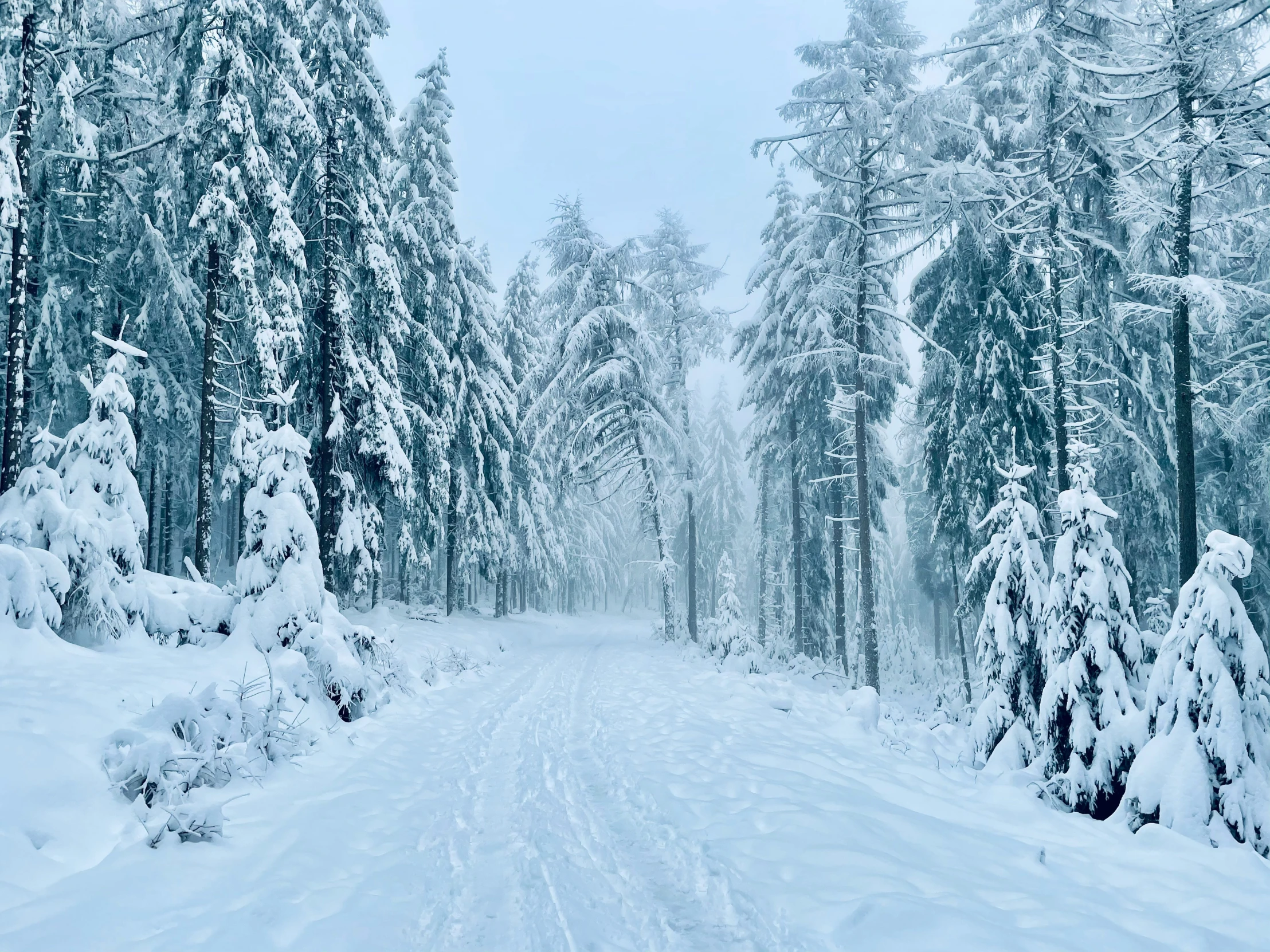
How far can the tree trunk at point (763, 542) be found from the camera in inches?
1003

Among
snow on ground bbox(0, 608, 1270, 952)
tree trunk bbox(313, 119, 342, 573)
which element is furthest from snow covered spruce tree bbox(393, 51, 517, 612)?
snow on ground bbox(0, 608, 1270, 952)

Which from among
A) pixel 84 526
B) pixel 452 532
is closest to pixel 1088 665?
pixel 84 526

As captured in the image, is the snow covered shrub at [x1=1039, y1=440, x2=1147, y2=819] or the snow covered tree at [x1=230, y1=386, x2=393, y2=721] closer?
the snow covered shrub at [x1=1039, y1=440, x2=1147, y2=819]

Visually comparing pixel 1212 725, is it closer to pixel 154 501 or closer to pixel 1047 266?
pixel 1047 266

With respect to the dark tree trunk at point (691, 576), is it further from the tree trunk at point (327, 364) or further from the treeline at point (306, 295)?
the tree trunk at point (327, 364)

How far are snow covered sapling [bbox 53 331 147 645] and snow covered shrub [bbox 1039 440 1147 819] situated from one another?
11338mm

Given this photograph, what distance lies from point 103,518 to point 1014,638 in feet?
39.8

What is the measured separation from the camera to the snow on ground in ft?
12.0

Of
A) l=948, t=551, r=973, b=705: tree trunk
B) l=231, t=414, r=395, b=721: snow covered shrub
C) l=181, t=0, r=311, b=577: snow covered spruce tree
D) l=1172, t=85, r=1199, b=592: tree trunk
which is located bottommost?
→ l=948, t=551, r=973, b=705: tree trunk

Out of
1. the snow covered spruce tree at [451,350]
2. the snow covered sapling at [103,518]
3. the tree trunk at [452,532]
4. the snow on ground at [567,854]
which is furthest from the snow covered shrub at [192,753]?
the tree trunk at [452,532]

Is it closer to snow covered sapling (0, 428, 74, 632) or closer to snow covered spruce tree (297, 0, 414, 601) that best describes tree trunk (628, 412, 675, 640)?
snow covered spruce tree (297, 0, 414, 601)

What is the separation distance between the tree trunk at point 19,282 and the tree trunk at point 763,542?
20511 millimetres

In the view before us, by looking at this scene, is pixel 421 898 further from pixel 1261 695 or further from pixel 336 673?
pixel 1261 695

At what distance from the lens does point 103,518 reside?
852cm
